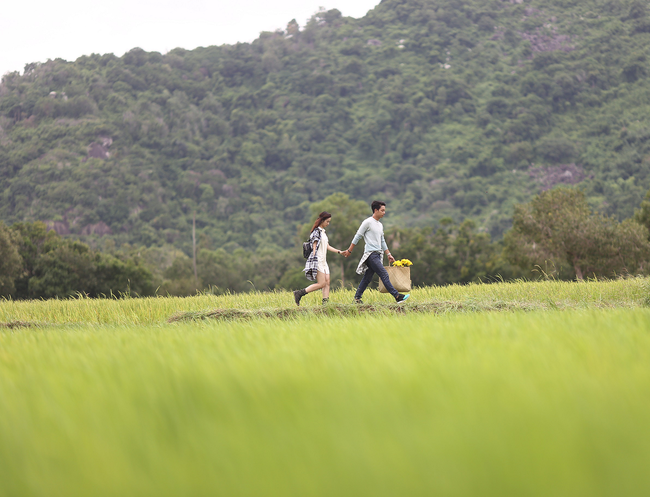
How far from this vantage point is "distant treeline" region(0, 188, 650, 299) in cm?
3228

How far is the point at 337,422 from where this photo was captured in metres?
2.17

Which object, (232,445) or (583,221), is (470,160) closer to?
(583,221)

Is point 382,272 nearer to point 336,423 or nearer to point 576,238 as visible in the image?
point 336,423

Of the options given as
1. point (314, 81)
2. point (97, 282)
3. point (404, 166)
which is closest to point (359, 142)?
point (404, 166)

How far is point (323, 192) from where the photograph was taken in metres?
131

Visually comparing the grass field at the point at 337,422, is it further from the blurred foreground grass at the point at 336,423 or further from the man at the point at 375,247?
the man at the point at 375,247

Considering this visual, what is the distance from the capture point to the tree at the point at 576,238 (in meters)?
31.7

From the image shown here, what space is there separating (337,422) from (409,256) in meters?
→ 53.6

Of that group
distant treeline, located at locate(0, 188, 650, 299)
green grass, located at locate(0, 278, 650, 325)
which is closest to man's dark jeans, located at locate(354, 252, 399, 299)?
green grass, located at locate(0, 278, 650, 325)

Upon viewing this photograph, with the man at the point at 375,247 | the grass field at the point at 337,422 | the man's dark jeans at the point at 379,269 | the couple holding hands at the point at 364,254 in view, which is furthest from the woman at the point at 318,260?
the grass field at the point at 337,422

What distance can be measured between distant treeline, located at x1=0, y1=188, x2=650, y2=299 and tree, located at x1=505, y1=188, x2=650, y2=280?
0.06 meters

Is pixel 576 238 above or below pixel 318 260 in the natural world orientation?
below

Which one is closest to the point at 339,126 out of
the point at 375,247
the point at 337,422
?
the point at 375,247

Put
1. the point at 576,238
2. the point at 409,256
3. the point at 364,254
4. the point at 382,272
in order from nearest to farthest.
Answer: the point at 382,272, the point at 364,254, the point at 576,238, the point at 409,256
